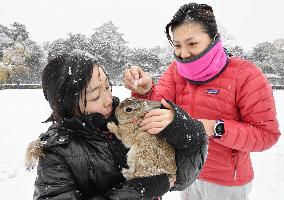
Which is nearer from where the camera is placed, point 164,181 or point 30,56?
point 164,181

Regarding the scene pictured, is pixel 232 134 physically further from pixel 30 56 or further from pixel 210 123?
pixel 30 56

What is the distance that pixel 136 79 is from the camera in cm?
204

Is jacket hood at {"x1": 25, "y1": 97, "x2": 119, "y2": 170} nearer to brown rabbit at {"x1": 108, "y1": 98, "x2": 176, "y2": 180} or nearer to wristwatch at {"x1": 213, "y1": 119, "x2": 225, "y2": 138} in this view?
brown rabbit at {"x1": 108, "y1": 98, "x2": 176, "y2": 180}

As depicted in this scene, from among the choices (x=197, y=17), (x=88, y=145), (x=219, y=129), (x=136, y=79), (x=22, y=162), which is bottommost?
(x=22, y=162)

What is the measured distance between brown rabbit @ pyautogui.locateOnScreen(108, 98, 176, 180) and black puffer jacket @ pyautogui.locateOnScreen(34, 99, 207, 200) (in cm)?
4

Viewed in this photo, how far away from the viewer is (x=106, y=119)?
5.80 ft

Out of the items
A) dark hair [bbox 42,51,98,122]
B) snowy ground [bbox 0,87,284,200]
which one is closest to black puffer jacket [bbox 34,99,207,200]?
dark hair [bbox 42,51,98,122]

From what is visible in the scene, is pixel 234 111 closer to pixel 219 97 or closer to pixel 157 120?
pixel 219 97

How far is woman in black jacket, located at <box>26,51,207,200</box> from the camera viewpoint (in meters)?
1.53

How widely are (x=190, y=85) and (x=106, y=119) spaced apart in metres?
0.80

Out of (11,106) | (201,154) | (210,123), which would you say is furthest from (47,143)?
(11,106)

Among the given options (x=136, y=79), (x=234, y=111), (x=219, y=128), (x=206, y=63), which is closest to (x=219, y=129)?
(x=219, y=128)

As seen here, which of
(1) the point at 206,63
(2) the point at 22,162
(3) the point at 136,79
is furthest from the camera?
(2) the point at 22,162

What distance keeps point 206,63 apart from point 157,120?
2.36 ft
